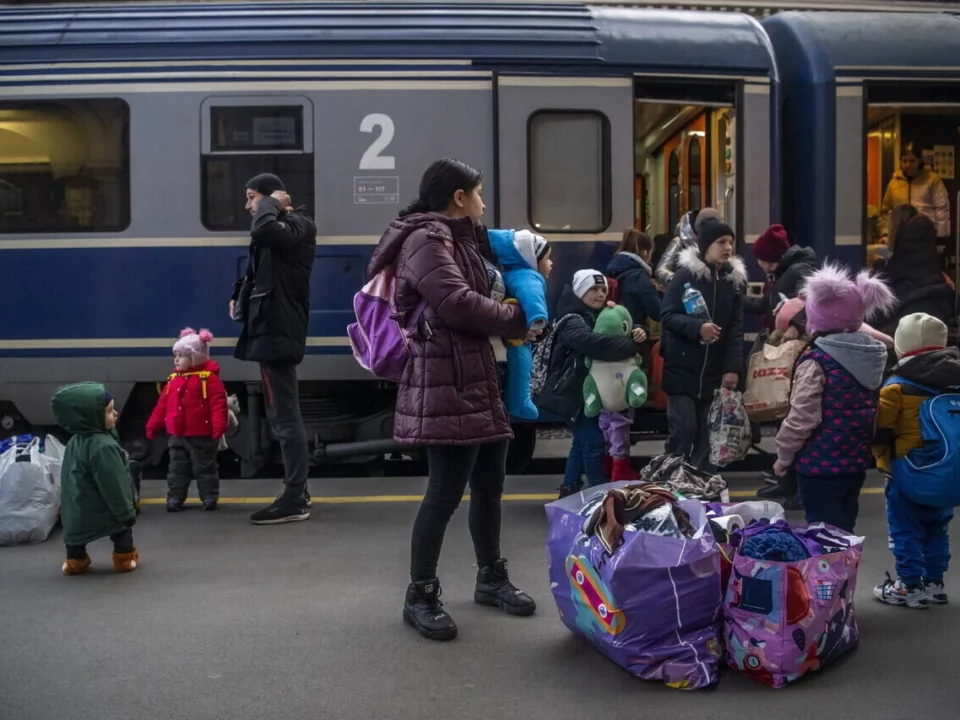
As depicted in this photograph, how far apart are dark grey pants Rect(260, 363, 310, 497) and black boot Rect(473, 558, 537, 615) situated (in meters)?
1.95

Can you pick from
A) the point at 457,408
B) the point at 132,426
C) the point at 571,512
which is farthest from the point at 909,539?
the point at 132,426

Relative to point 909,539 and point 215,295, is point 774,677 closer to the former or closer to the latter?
point 909,539

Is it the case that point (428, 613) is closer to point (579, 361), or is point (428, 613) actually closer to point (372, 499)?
point (579, 361)

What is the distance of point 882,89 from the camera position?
26.5ft

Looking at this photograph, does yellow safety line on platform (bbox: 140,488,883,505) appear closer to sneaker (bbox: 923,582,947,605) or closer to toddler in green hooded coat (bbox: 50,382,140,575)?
toddler in green hooded coat (bbox: 50,382,140,575)

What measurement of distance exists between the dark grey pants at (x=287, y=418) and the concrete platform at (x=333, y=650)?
51 centimetres

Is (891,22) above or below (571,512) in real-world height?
above

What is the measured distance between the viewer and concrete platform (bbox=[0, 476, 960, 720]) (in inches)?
152

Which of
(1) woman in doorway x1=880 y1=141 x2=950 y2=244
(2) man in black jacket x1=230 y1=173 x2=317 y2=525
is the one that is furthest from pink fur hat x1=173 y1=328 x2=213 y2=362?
(1) woman in doorway x1=880 y1=141 x2=950 y2=244

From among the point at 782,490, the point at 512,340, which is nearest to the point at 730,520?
the point at 512,340

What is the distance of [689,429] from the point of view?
6.73 m

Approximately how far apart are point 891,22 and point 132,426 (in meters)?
6.04

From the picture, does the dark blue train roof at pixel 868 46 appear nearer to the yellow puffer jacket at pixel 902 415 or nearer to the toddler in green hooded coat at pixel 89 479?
the yellow puffer jacket at pixel 902 415

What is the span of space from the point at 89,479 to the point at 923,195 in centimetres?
729
